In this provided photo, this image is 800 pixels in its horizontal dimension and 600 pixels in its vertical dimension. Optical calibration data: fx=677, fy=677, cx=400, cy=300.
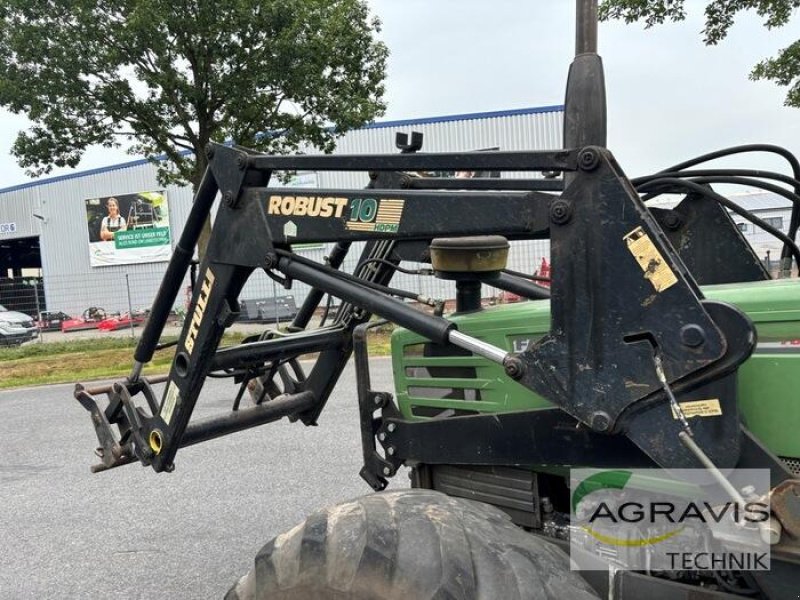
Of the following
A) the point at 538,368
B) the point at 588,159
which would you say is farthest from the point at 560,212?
the point at 538,368

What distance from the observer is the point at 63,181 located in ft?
113

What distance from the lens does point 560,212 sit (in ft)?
5.55

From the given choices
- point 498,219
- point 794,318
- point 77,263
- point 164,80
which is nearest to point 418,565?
point 498,219

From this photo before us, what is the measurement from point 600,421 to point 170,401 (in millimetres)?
1631

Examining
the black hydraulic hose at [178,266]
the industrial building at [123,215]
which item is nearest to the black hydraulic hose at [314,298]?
the black hydraulic hose at [178,266]

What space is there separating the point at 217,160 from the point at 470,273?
943mm

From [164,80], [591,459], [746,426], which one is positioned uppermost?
[164,80]

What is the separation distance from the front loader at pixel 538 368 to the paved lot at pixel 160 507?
131 cm

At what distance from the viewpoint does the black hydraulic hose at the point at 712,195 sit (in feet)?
7.21

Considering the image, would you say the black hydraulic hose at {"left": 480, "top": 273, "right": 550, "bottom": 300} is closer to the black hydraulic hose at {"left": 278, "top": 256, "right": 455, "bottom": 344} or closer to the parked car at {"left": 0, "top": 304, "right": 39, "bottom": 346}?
the black hydraulic hose at {"left": 278, "top": 256, "right": 455, "bottom": 344}

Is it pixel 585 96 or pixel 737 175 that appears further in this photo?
pixel 737 175

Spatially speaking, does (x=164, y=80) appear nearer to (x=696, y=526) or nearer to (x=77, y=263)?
(x=696, y=526)

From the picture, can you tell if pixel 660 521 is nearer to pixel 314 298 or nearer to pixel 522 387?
pixel 522 387

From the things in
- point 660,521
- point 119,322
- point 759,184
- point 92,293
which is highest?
point 759,184
